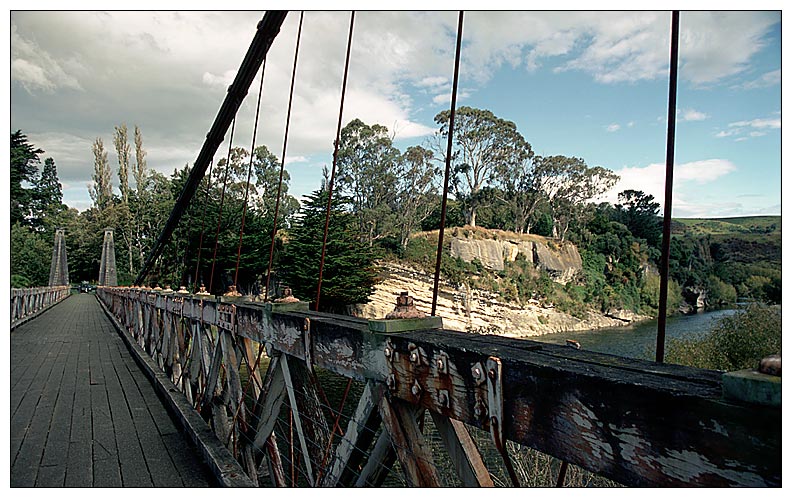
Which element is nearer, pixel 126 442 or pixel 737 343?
pixel 126 442

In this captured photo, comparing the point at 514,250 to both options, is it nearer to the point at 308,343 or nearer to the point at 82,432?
the point at 82,432

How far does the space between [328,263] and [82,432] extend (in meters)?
15.1

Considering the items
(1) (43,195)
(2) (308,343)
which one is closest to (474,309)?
(1) (43,195)

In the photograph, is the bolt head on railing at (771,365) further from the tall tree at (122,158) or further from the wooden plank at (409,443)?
the tall tree at (122,158)

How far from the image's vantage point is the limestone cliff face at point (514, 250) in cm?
2633

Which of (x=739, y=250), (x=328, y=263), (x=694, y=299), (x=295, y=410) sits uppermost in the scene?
(x=739, y=250)

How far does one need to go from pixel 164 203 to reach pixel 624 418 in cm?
2687

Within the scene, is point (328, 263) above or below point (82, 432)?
above

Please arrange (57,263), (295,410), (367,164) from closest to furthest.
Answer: (295,410)
(57,263)
(367,164)

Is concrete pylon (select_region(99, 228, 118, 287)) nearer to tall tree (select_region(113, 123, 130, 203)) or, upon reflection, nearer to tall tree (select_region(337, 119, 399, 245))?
tall tree (select_region(337, 119, 399, 245))

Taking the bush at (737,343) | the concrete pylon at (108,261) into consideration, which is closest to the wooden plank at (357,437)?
the bush at (737,343)

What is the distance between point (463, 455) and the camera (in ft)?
3.42
